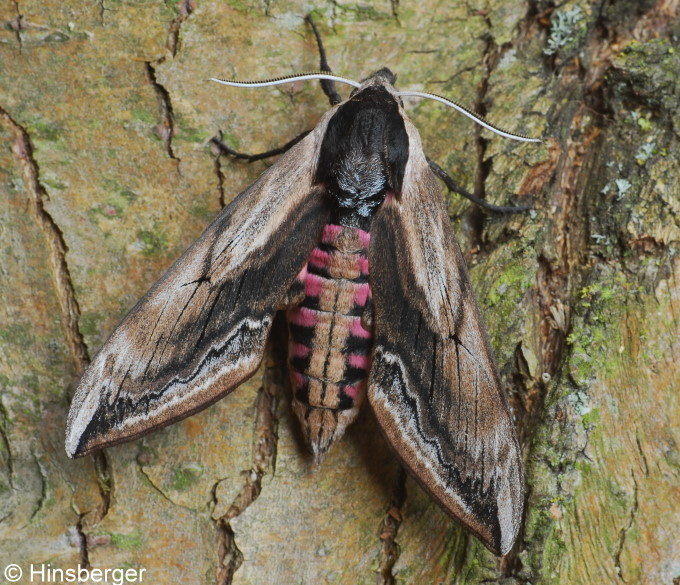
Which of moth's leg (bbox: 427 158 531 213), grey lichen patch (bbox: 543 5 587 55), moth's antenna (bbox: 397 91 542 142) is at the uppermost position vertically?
grey lichen patch (bbox: 543 5 587 55)

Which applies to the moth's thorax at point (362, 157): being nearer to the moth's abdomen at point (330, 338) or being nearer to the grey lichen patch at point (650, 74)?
the moth's abdomen at point (330, 338)

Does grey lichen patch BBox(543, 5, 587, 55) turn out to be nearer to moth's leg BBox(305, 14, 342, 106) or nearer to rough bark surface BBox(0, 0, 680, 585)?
rough bark surface BBox(0, 0, 680, 585)

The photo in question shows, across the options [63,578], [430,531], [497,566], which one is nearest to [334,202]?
[430,531]

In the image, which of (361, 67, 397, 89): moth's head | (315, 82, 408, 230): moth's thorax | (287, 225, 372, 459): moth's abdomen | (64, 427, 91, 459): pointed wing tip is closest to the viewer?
(64, 427, 91, 459): pointed wing tip

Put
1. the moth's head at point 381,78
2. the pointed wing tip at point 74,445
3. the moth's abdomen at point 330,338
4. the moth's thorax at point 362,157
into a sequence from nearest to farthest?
the pointed wing tip at point 74,445 → the moth's abdomen at point 330,338 → the moth's thorax at point 362,157 → the moth's head at point 381,78

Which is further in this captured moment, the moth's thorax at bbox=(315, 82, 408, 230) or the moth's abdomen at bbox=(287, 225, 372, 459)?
the moth's thorax at bbox=(315, 82, 408, 230)

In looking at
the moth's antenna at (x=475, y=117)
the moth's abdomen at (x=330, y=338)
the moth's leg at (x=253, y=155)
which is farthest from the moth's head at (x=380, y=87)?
the moth's abdomen at (x=330, y=338)

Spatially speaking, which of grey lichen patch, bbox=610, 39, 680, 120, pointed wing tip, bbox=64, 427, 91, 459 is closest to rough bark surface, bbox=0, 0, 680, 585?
grey lichen patch, bbox=610, 39, 680, 120

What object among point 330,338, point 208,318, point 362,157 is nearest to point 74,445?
point 208,318

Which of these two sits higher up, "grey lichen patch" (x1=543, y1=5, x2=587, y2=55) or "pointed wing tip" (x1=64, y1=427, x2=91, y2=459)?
"grey lichen patch" (x1=543, y1=5, x2=587, y2=55)
